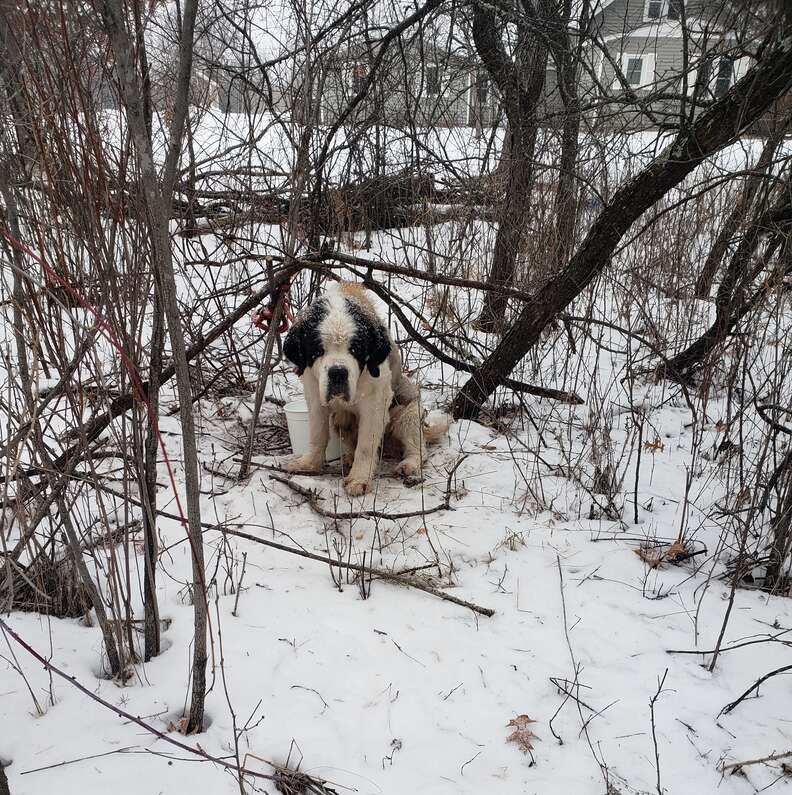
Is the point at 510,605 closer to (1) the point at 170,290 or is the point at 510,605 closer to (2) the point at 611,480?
(2) the point at 611,480

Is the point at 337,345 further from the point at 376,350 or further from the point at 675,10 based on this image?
the point at 675,10

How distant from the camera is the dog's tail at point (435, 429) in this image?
13.8 ft

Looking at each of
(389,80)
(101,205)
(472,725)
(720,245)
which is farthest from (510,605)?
(389,80)

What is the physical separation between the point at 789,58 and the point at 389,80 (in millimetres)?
3015

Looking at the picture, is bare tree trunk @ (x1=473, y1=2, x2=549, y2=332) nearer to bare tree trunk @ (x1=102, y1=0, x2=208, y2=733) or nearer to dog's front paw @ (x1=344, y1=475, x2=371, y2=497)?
dog's front paw @ (x1=344, y1=475, x2=371, y2=497)

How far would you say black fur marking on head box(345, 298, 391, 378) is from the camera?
3297 mm

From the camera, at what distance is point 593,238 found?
12.4 feet

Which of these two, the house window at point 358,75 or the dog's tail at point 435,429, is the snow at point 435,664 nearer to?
the dog's tail at point 435,429

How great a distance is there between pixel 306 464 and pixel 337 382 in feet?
2.42

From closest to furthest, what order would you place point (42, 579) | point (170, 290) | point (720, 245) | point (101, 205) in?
point (170, 290) → point (101, 205) → point (42, 579) → point (720, 245)

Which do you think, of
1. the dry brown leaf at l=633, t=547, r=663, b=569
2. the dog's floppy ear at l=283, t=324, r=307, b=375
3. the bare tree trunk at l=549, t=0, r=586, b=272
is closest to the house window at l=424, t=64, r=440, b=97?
the bare tree trunk at l=549, t=0, r=586, b=272

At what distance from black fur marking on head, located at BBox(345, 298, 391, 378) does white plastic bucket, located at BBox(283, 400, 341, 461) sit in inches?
25.6

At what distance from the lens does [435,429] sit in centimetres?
424

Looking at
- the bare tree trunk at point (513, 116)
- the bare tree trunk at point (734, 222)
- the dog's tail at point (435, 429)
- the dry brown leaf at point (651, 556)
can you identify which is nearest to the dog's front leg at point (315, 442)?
the dog's tail at point (435, 429)
